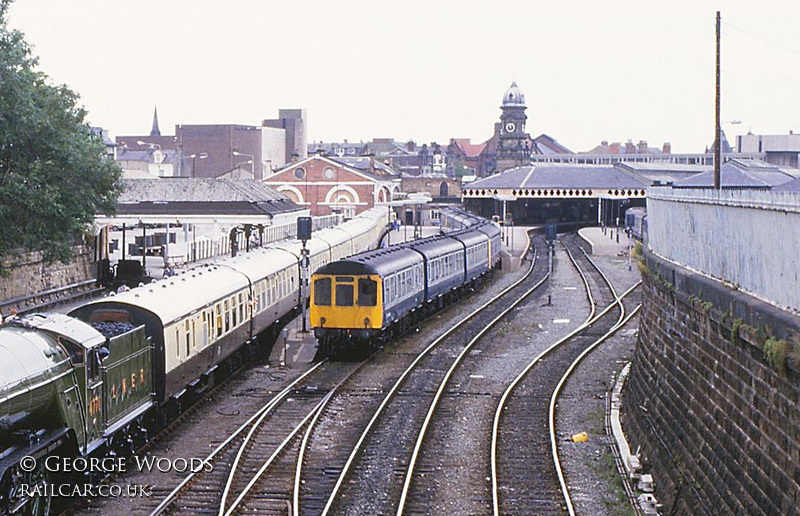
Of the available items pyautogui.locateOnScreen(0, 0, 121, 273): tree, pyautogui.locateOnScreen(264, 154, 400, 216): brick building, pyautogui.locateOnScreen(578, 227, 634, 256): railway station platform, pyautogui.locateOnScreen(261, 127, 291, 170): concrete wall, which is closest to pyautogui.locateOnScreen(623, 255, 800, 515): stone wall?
pyautogui.locateOnScreen(0, 0, 121, 273): tree

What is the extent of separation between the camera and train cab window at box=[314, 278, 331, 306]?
26812mm

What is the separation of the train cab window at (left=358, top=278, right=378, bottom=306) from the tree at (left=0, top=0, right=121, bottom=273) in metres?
10.1

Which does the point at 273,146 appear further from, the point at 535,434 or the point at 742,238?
the point at 742,238

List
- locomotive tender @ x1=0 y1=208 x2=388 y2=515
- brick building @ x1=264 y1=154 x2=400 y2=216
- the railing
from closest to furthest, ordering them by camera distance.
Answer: locomotive tender @ x1=0 y1=208 x2=388 y2=515, the railing, brick building @ x1=264 y1=154 x2=400 y2=216

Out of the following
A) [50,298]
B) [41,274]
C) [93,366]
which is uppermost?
[93,366]

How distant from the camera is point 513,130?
448 feet

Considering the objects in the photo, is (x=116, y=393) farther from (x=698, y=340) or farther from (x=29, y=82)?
(x=29, y=82)

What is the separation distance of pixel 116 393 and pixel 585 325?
20.3 metres

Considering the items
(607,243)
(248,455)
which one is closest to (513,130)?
(607,243)

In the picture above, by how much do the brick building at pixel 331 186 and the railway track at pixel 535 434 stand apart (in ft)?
208

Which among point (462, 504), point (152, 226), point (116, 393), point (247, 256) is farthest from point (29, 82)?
point (152, 226)

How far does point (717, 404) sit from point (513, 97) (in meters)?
124

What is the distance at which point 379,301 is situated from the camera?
27.1 metres

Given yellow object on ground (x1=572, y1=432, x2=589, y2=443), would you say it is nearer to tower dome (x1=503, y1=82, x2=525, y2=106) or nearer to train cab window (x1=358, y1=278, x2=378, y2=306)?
train cab window (x1=358, y1=278, x2=378, y2=306)
